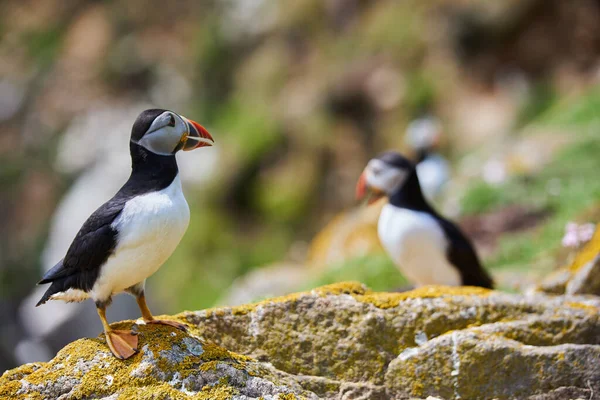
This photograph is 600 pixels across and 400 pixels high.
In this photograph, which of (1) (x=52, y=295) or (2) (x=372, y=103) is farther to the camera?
(2) (x=372, y=103)

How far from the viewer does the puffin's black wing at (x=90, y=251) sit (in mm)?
3281

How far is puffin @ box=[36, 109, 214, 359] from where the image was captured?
3.24 metres

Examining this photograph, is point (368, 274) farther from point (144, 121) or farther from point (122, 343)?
point (122, 343)

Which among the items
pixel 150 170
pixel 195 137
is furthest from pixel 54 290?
pixel 195 137

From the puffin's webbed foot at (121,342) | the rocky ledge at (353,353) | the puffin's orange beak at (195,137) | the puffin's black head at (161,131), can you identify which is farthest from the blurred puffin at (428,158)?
the puffin's webbed foot at (121,342)

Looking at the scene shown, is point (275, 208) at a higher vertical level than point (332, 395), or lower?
higher

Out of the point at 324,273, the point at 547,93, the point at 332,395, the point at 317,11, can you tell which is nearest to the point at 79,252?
the point at 332,395

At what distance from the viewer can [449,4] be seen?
13016mm

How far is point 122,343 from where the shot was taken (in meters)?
3.17

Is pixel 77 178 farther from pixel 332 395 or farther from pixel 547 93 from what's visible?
pixel 332 395

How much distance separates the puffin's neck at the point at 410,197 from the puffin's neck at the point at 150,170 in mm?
2664

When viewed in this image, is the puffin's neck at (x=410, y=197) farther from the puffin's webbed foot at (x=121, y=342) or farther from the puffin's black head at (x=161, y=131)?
the puffin's webbed foot at (x=121, y=342)

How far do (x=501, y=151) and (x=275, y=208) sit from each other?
433cm

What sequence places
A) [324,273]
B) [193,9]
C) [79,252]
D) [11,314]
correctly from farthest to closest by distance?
1. [193,9]
2. [11,314]
3. [324,273]
4. [79,252]
